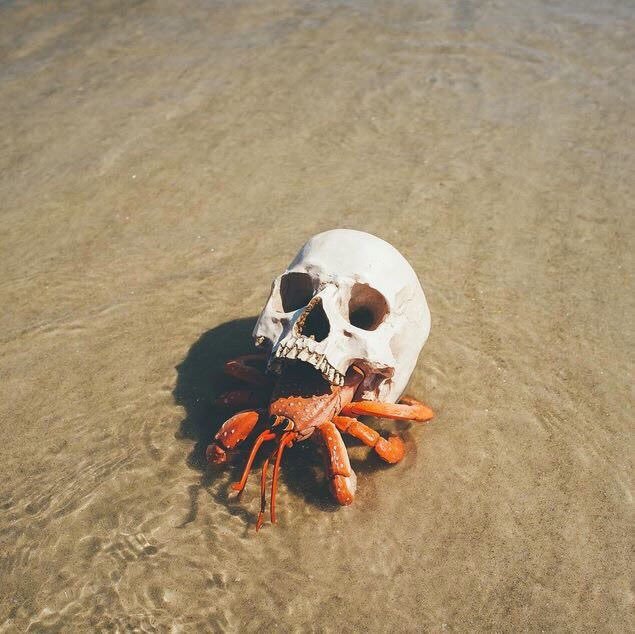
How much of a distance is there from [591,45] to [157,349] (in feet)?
21.4

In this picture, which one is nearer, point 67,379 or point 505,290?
point 67,379

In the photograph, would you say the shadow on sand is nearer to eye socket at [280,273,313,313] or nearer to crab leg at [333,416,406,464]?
crab leg at [333,416,406,464]

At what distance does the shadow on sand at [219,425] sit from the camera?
3748mm

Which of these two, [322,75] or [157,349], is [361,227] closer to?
[157,349]

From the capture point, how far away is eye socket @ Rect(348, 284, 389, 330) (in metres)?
3.73

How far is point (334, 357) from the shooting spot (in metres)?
3.45

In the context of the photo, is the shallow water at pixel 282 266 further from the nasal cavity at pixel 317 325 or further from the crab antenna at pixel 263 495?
the nasal cavity at pixel 317 325

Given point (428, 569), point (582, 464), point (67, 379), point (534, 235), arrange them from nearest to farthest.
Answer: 1. point (428, 569)
2. point (582, 464)
3. point (67, 379)
4. point (534, 235)

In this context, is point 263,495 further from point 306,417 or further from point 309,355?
point 309,355

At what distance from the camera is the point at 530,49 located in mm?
7840

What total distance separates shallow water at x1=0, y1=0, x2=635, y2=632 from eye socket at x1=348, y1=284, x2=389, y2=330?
2.51ft

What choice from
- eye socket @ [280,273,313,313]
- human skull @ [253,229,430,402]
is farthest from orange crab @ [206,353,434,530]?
eye socket @ [280,273,313,313]

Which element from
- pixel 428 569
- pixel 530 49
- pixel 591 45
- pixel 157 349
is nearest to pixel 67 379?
pixel 157 349

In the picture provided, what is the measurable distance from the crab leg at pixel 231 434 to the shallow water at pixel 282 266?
249 millimetres
